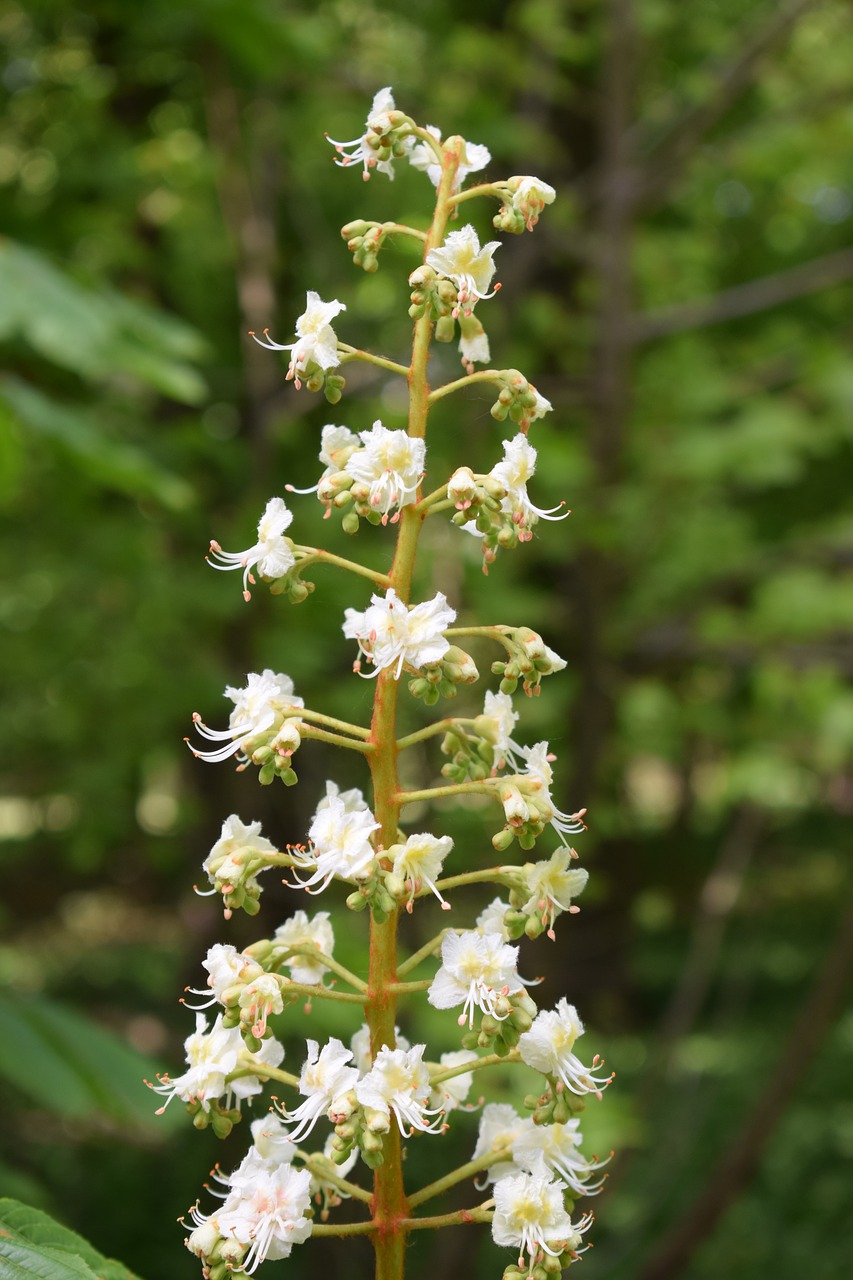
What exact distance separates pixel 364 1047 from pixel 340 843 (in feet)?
1.07

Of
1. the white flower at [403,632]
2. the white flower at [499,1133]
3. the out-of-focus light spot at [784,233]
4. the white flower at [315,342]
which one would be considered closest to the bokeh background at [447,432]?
the out-of-focus light spot at [784,233]

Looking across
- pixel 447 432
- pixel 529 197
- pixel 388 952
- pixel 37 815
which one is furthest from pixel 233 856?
pixel 37 815

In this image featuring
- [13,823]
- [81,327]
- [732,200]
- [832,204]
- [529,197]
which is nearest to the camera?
[529,197]

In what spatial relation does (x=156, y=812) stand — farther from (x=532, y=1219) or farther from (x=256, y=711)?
(x=532, y=1219)

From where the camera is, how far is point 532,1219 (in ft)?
5.00

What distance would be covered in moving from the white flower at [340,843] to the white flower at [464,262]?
64cm

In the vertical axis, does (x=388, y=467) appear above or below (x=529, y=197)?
below

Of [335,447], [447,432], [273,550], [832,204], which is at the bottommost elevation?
[273,550]

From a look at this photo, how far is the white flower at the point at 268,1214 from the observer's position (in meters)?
1.50

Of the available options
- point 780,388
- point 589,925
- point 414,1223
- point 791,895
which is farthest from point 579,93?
point 791,895

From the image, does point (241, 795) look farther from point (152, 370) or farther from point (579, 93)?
point (579, 93)

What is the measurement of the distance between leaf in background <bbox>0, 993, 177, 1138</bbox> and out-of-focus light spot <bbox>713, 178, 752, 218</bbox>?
760 centimetres

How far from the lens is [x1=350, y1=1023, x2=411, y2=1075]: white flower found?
1571 mm

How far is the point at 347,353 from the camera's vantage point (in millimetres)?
1689
